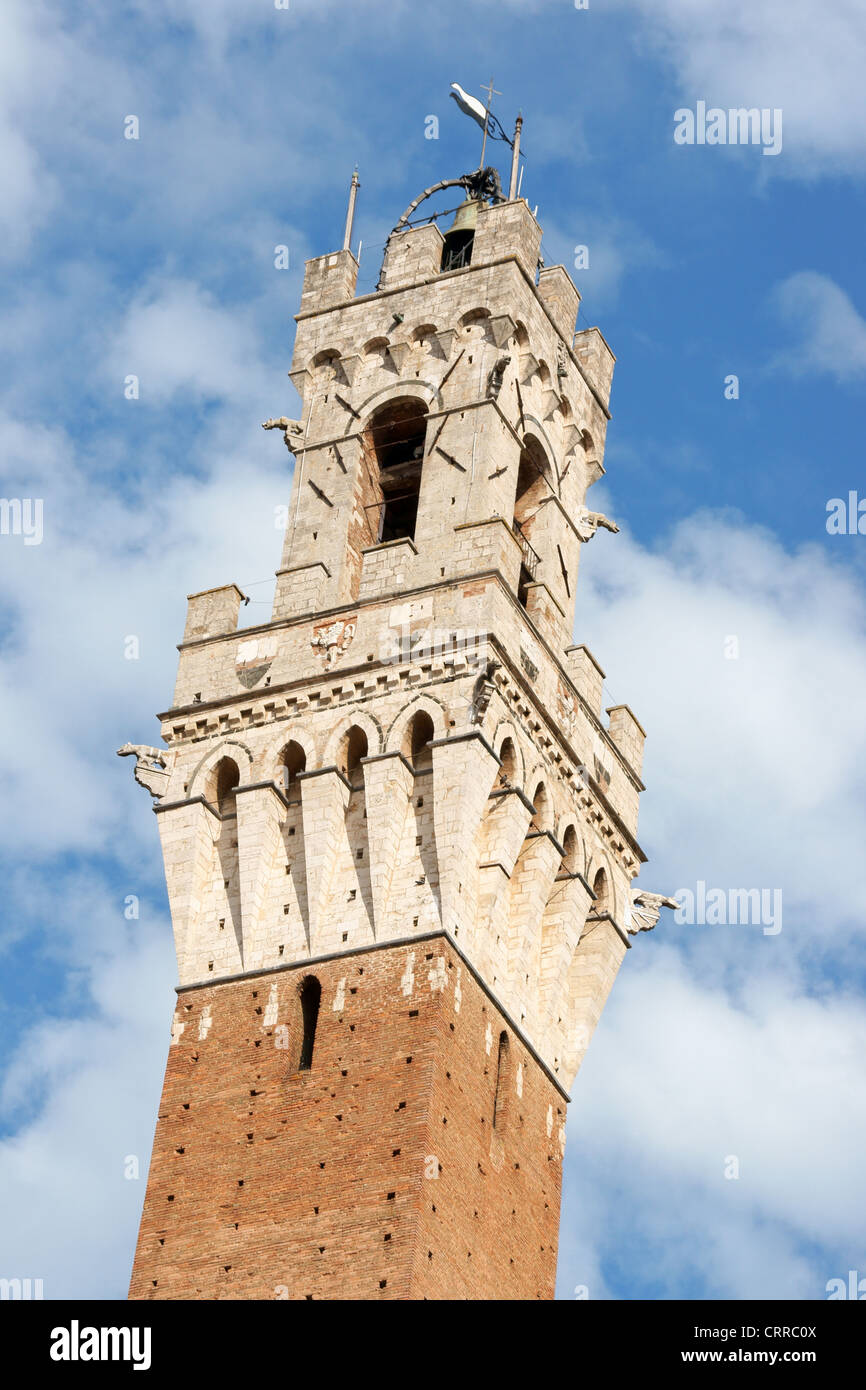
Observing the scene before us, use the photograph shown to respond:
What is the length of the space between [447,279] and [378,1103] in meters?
16.8

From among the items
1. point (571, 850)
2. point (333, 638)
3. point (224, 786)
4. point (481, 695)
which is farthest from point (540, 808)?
point (224, 786)

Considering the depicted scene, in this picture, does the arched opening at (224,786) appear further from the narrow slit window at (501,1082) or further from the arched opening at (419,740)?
the narrow slit window at (501,1082)

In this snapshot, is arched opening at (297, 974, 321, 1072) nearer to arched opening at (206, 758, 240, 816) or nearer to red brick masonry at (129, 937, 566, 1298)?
red brick masonry at (129, 937, 566, 1298)

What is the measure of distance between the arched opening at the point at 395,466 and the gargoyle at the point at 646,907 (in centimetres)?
751

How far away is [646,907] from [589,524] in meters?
7.47

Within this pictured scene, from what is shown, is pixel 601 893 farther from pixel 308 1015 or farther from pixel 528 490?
pixel 528 490

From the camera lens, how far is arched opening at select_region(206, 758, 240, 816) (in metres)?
41.6

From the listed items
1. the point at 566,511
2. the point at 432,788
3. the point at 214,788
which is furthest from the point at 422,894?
the point at 566,511

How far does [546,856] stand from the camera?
4141 centimetres

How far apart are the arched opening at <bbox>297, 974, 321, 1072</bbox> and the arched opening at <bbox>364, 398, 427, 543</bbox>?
9715 mm

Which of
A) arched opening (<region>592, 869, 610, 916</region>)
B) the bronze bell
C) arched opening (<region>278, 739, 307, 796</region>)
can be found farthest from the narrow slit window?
the bronze bell

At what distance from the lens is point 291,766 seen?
41.3 metres

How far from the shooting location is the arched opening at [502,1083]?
39.0m
